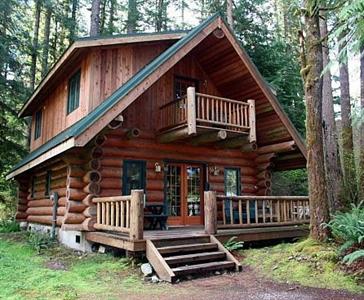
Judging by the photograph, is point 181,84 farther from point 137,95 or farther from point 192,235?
point 192,235

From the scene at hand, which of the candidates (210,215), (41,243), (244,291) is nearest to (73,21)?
(41,243)

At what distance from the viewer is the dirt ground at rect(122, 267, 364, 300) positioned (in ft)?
19.5

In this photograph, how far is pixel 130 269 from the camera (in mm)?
8016

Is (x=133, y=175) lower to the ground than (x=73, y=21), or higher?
lower

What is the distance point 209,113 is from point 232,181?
3.48 meters

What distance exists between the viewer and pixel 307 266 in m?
7.30

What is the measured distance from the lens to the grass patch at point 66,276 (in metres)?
6.30

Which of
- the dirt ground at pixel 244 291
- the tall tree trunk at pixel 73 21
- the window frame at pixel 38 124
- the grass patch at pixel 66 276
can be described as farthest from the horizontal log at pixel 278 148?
the tall tree trunk at pixel 73 21

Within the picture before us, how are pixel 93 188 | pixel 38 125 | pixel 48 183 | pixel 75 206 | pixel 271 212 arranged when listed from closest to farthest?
pixel 93 188, pixel 75 206, pixel 271 212, pixel 48 183, pixel 38 125

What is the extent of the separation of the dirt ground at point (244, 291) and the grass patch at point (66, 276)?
443mm

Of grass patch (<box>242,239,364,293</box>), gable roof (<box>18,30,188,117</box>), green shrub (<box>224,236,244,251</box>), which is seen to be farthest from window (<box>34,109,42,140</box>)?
grass patch (<box>242,239,364,293</box>)

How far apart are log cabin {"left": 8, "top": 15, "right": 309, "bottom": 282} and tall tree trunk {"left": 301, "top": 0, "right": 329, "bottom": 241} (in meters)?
2.07

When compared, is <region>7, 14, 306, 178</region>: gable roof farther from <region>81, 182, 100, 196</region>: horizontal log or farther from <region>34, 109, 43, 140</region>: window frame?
<region>34, 109, 43, 140</region>: window frame

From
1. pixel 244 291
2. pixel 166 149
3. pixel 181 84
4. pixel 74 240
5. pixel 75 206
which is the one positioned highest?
pixel 181 84
